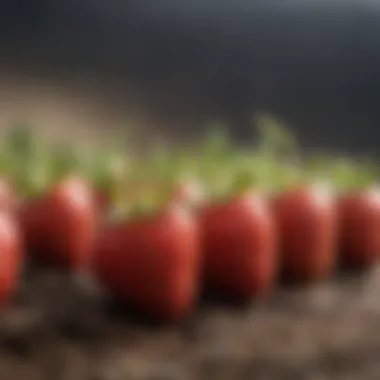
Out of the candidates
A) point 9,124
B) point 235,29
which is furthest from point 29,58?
point 235,29

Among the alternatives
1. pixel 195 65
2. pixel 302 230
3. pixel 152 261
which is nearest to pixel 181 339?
pixel 152 261

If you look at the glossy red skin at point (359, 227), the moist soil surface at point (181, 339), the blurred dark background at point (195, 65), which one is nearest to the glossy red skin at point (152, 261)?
the moist soil surface at point (181, 339)

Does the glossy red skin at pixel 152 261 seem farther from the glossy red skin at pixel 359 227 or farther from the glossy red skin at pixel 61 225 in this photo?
the glossy red skin at pixel 359 227

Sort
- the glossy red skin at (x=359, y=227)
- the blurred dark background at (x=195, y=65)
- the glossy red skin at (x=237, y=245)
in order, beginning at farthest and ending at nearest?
the blurred dark background at (x=195, y=65)
the glossy red skin at (x=359, y=227)
the glossy red skin at (x=237, y=245)

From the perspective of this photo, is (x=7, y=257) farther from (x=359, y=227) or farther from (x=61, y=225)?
(x=359, y=227)

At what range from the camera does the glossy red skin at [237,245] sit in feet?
1.92

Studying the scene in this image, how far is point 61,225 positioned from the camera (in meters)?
0.61

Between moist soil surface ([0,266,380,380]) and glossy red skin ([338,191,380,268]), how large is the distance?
0.30ft

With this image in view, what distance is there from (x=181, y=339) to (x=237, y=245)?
0.27 feet

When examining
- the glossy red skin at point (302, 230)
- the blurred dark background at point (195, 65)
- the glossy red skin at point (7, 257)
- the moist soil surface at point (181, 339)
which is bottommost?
the moist soil surface at point (181, 339)

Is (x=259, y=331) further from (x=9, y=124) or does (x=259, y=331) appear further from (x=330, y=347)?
(x=9, y=124)

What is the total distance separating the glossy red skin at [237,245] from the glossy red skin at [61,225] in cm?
7

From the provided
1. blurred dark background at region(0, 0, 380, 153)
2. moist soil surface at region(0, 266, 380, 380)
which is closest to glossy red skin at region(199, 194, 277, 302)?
moist soil surface at region(0, 266, 380, 380)

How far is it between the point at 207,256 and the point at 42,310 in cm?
11
